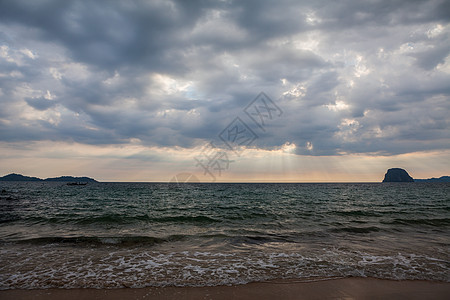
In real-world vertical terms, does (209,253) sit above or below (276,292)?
below

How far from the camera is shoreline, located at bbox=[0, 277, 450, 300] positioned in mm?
5910

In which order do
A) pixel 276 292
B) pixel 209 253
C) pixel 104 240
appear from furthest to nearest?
1. pixel 104 240
2. pixel 209 253
3. pixel 276 292

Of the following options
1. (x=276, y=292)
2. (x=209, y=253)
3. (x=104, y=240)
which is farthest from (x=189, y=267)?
(x=104, y=240)

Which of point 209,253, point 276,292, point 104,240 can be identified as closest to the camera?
point 276,292

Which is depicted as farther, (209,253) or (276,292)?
(209,253)

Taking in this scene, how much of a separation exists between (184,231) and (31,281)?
26.4ft

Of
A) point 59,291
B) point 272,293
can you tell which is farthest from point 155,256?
point 272,293

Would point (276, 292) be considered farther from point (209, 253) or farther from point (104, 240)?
point (104, 240)

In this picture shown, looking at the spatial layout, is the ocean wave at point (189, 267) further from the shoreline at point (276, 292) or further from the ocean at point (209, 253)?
the shoreline at point (276, 292)

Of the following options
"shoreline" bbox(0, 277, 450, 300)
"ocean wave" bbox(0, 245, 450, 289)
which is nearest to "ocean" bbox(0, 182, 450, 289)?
"ocean wave" bbox(0, 245, 450, 289)

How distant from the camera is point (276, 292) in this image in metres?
6.14

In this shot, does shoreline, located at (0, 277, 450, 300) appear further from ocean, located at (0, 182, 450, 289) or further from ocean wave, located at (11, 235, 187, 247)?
ocean wave, located at (11, 235, 187, 247)

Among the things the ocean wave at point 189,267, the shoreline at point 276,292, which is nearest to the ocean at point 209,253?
the ocean wave at point 189,267

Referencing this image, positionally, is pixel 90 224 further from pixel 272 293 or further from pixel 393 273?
pixel 393 273
